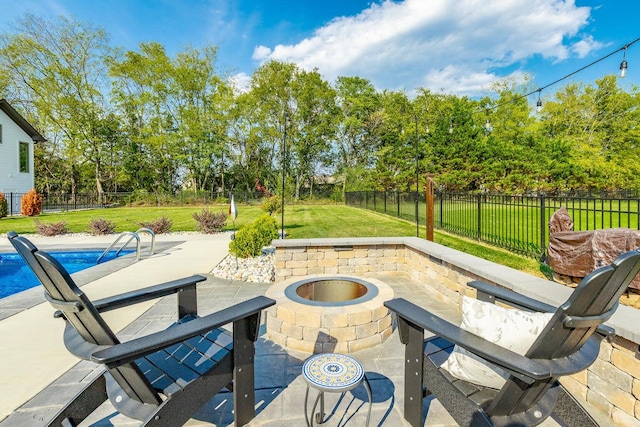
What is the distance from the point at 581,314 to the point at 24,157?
2579 centimetres

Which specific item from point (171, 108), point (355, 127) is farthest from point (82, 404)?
point (171, 108)

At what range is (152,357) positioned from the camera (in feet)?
5.99

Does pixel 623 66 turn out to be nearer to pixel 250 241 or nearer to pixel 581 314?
pixel 581 314

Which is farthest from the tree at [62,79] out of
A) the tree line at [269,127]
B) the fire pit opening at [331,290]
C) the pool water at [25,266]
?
the fire pit opening at [331,290]

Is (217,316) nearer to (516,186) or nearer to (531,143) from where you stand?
(516,186)

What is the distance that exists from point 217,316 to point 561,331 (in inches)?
62.0

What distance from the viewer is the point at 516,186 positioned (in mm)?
22438

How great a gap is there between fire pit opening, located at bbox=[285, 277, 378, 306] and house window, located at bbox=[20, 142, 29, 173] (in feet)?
75.8

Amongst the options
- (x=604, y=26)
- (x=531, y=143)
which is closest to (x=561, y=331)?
(x=604, y=26)

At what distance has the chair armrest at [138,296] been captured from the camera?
75.7 inches

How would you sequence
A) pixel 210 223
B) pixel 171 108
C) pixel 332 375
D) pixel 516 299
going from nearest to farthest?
pixel 332 375 → pixel 516 299 → pixel 210 223 → pixel 171 108

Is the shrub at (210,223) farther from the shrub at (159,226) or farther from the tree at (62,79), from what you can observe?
the tree at (62,79)

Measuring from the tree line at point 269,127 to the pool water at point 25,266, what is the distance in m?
15.0

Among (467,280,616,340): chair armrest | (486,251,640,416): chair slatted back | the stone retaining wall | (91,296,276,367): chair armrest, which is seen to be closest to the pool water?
the stone retaining wall
